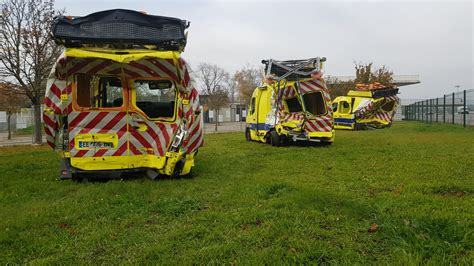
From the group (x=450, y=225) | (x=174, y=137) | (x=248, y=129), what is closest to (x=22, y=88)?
(x=248, y=129)

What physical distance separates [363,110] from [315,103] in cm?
1124

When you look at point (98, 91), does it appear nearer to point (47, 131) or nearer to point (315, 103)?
point (47, 131)

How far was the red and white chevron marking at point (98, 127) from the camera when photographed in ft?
22.5

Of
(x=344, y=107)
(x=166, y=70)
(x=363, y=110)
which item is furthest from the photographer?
(x=344, y=107)

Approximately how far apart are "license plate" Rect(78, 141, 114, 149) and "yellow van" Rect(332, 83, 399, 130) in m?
19.0

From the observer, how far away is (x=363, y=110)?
23062 millimetres

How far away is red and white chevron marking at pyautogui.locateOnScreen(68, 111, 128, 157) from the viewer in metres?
6.85

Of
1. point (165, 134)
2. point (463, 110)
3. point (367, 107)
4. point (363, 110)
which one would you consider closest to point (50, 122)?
point (165, 134)

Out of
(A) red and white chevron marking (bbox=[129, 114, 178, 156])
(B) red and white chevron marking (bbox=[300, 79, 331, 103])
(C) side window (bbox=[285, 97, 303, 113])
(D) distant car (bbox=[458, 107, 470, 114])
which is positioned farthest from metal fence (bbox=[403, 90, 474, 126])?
(A) red and white chevron marking (bbox=[129, 114, 178, 156])

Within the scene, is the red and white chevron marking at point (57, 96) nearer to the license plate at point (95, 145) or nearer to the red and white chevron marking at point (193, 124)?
the license plate at point (95, 145)

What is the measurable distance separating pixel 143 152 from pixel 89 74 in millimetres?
1760

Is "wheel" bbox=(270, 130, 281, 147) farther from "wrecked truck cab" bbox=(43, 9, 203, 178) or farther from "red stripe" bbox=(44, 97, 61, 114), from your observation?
"red stripe" bbox=(44, 97, 61, 114)

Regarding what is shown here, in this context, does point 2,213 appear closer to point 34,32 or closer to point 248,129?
point 248,129

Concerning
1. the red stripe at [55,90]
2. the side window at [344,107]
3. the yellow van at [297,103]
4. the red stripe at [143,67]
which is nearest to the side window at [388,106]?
the side window at [344,107]
